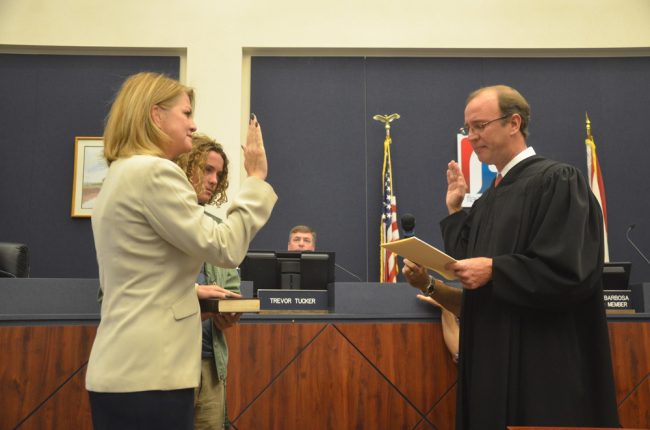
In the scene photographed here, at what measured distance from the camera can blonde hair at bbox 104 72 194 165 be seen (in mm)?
1544

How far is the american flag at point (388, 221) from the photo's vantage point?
617cm

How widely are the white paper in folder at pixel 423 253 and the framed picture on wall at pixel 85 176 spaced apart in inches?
205

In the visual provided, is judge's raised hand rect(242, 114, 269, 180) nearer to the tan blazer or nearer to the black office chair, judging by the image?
the tan blazer

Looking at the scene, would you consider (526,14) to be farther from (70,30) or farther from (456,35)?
(70,30)

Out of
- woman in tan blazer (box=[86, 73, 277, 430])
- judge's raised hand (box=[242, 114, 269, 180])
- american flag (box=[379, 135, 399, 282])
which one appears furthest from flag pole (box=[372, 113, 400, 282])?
woman in tan blazer (box=[86, 73, 277, 430])

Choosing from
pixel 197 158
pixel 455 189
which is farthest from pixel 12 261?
pixel 455 189

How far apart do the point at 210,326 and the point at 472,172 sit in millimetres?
4957

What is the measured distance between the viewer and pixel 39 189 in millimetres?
6750

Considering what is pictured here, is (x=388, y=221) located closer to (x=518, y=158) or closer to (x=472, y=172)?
(x=472, y=172)

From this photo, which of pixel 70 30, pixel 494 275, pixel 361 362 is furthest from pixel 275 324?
pixel 70 30

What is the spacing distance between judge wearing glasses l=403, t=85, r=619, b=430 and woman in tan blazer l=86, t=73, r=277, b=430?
930mm

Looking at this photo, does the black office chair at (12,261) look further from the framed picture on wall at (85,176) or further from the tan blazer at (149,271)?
the tan blazer at (149,271)

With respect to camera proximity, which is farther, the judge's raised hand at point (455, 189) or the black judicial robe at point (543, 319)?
the judge's raised hand at point (455, 189)

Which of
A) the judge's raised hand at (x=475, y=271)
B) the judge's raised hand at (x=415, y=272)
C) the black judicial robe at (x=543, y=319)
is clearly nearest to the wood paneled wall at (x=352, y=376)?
the judge's raised hand at (x=415, y=272)
